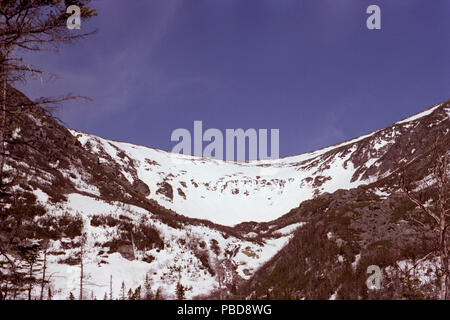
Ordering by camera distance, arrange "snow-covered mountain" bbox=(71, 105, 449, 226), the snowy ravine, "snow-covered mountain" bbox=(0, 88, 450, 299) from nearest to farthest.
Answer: "snow-covered mountain" bbox=(0, 88, 450, 299) < the snowy ravine < "snow-covered mountain" bbox=(71, 105, 449, 226)

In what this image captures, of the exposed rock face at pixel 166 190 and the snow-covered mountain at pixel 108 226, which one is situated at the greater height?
the exposed rock face at pixel 166 190

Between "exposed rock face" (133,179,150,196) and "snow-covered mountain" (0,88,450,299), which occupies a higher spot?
"exposed rock face" (133,179,150,196)

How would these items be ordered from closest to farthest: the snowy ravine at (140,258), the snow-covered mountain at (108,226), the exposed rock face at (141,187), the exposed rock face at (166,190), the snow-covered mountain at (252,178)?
1. the snow-covered mountain at (108,226)
2. the snowy ravine at (140,258)
3. the snow-covered mountain at (252,178)
4. the exposed rock face at (141,187)
5. the exposed rock face at (166,190)

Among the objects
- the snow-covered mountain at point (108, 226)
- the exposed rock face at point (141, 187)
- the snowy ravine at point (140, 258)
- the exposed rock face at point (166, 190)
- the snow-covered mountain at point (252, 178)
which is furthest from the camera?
the exposed rock face at point (166, 190)

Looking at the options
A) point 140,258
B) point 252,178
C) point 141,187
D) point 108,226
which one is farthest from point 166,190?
point 140,258

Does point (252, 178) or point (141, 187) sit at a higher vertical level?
point (252, 178)

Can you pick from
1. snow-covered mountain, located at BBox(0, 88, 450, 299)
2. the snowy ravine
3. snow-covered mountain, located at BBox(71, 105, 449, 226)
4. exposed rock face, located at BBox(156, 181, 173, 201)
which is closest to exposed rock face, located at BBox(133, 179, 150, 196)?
snow-covered mountain, located at BBox(0, 88, 450, 299)

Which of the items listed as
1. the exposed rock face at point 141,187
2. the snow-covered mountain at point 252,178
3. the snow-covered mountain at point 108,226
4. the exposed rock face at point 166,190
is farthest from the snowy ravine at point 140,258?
the exposed rock face at point 166,190

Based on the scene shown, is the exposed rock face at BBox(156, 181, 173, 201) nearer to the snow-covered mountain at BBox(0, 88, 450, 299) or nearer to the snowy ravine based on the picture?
the snow-covered mountain at BBox(0, 88, 450, 299)

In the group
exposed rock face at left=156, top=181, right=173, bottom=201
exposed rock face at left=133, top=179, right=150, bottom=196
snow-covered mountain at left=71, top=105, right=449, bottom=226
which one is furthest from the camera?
exposed rock face at left=156, top=181, right=173, bottom=201

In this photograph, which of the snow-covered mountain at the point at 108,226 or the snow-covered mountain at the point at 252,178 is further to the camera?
the snow-covered mountain at the point at 252,178

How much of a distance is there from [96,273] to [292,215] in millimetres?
42536

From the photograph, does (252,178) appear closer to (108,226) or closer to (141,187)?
(141,187)

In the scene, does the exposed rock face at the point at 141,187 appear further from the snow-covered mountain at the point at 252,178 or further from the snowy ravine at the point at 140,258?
the snowy ravine at the point at 140,258
